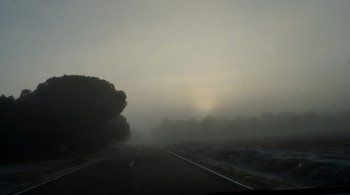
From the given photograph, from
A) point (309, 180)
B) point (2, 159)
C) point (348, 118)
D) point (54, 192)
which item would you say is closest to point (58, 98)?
point (2, 159)

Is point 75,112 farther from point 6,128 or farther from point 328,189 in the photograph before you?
point 328,189

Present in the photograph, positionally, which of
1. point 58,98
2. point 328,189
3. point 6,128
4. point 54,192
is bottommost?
point 54,192

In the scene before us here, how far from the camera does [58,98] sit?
44000 mm

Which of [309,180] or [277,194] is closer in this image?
[277,194]

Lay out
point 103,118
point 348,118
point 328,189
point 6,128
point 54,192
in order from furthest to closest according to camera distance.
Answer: point 348,118 → point 103,118 → point 6,128 → point 54,192 → point 328,189

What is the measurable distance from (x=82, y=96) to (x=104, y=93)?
3.43 metres

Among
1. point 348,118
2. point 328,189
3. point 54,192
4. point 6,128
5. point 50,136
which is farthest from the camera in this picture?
point 348,118

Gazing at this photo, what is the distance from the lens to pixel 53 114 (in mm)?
42438

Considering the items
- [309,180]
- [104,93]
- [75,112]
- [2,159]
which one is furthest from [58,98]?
[309,180]

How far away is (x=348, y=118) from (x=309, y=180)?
210m

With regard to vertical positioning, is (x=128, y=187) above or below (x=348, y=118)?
below

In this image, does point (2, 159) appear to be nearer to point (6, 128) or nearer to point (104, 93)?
point (6, 128)

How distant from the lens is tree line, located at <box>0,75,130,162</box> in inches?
1622

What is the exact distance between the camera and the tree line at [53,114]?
41.2m
